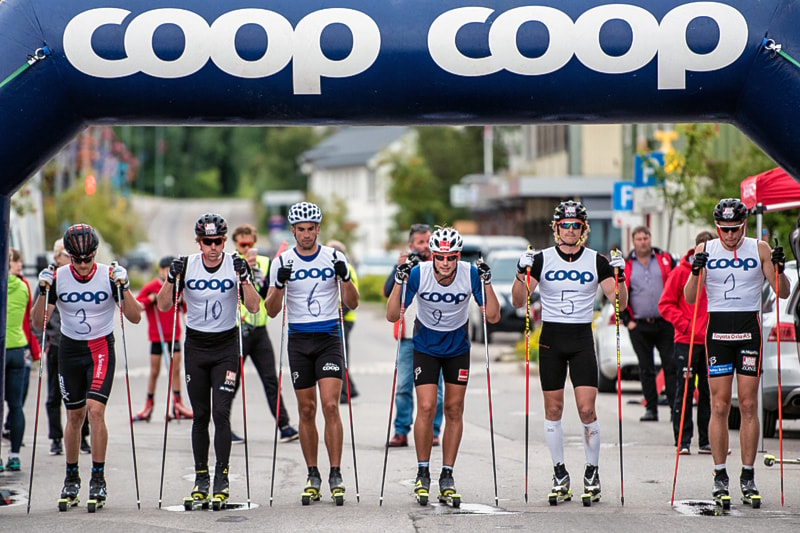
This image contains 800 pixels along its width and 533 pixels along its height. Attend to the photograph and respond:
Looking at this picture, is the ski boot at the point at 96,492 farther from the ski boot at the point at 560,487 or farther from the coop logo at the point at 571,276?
the coop logo at the point at 571,276

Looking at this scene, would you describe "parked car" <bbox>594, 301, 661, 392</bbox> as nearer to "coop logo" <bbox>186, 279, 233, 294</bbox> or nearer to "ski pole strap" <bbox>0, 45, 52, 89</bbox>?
"coop logo" <bbox>186, 279, 233, 294</bbox>

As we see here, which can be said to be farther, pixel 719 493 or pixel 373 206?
pixel 373 206

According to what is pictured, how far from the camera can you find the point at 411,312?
12.6 m

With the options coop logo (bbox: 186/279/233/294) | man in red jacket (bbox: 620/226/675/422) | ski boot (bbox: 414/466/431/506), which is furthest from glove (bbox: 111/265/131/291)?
man in red jacket (bbox: 620/226/675/422)

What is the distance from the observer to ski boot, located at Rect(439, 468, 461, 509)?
31.1 ft

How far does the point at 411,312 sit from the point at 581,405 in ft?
10.4

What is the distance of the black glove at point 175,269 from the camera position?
965 centimetres

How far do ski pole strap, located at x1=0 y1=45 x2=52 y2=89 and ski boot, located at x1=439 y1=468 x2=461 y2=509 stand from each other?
4.01 m

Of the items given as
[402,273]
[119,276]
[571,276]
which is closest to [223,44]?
[119,276]

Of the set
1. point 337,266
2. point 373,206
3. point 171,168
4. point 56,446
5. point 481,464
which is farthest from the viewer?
point 171,168

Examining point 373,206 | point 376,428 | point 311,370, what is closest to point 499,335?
point 376,428

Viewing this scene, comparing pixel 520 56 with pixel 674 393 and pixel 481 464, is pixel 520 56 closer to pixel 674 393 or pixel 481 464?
pixel 481 464

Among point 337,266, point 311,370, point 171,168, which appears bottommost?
point 311,370

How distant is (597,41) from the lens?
30.4 feet
